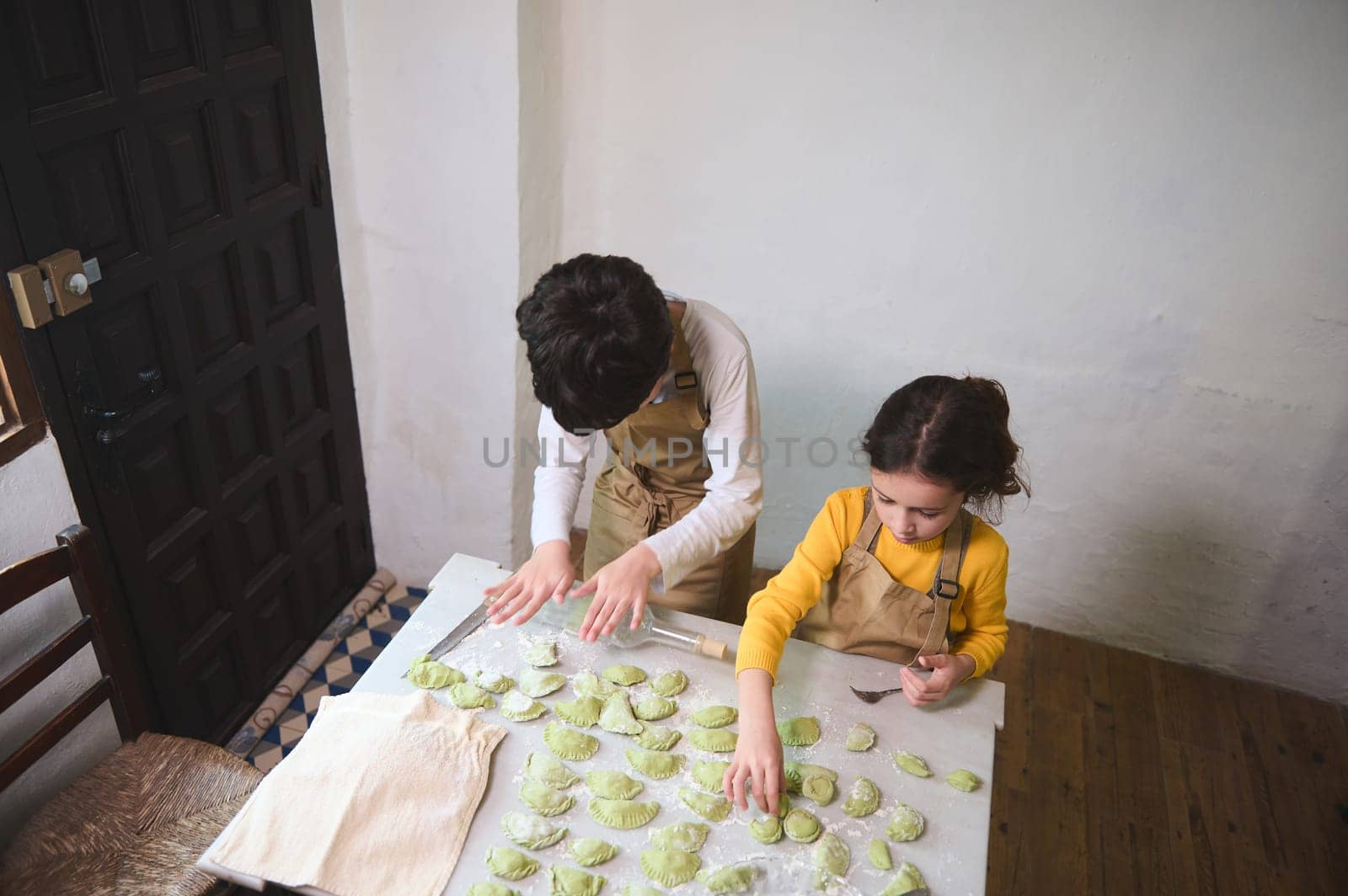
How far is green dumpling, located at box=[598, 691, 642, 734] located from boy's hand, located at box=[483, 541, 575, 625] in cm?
20

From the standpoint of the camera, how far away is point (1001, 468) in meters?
1.43

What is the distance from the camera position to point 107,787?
1732 mm

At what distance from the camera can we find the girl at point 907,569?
1.38 meters

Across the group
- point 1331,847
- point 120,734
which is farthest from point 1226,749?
point 120,734

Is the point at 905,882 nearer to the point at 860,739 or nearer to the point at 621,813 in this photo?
the point at 860,739

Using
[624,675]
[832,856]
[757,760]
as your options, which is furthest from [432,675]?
[832,856]

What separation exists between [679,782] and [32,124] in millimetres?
1544

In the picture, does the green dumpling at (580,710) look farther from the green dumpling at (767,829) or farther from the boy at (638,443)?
the green dumpling at (767,829)

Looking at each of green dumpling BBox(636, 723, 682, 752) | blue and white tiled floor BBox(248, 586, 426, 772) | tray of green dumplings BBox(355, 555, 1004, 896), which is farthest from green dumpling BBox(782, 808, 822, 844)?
→ blue and white tiled floor BBox(248, 586, 426, 772)

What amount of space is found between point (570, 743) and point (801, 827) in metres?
0.36

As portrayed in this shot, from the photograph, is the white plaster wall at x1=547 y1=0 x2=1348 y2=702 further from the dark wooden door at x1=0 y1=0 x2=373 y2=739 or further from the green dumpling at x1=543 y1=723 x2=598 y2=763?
the green dumpling at x1=543 y1=723 x2=598 y2=763

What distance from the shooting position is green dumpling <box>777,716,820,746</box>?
1.37 metres

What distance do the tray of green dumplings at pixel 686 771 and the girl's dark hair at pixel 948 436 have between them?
363 millimetres

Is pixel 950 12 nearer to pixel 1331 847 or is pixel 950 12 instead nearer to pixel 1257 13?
pixel 1257 13
